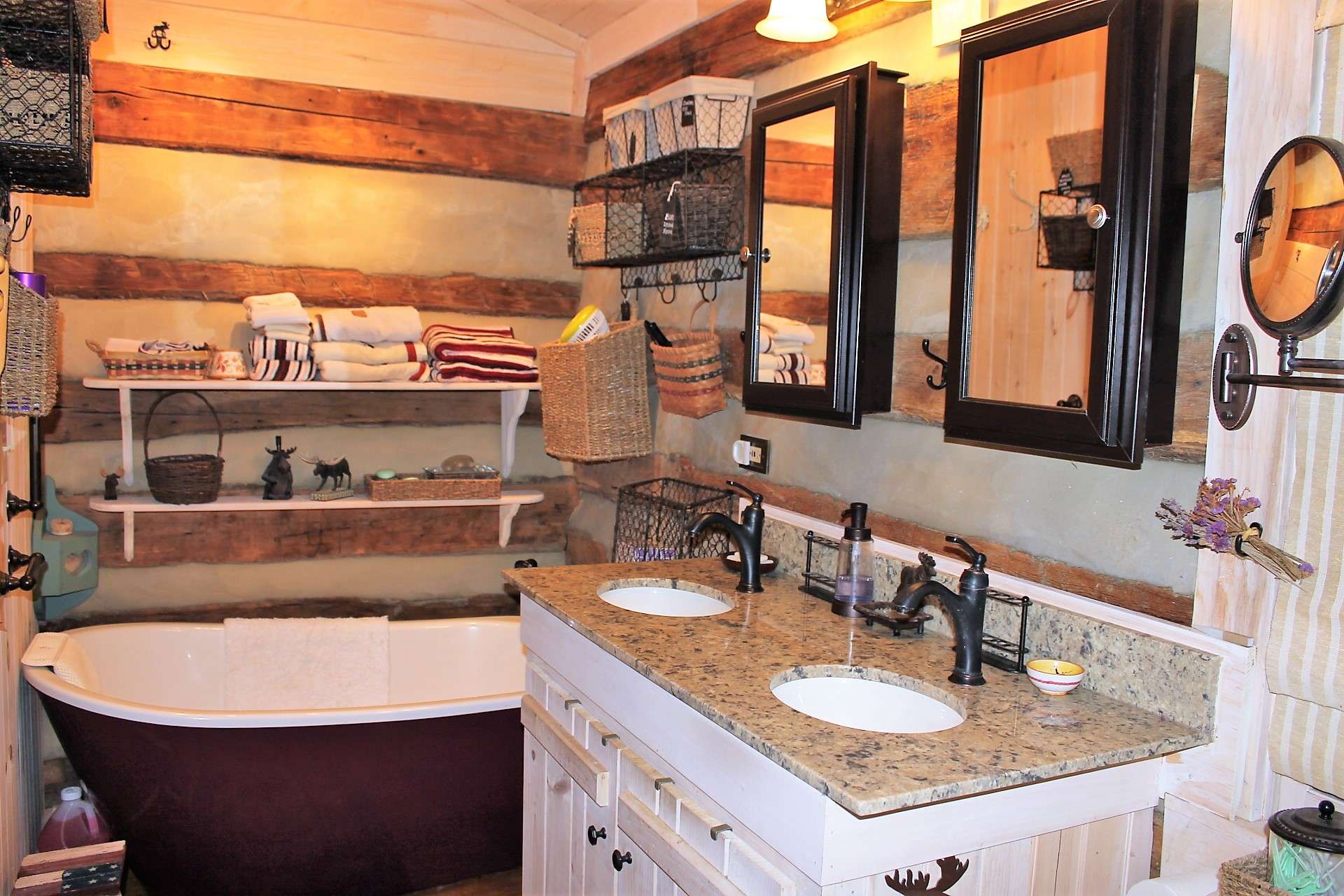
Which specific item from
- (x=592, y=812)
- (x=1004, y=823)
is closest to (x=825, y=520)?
(x=592, y=812)

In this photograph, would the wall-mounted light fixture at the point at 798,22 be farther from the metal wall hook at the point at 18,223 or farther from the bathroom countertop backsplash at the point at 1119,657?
the metal wall hook at the point at 18,223

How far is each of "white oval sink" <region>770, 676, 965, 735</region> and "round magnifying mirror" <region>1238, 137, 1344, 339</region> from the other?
0.76m

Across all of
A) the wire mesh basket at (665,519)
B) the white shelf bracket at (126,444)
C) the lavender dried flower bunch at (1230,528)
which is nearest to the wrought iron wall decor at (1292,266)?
the lavender dried flower bunch at (1230,528)

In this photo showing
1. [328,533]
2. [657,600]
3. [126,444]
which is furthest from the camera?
[328,533]

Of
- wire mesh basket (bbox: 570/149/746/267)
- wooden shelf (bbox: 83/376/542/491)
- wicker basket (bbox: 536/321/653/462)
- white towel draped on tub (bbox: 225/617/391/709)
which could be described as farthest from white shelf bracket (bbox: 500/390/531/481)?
white towel draped on tub (bbox: 225/617/391/709)

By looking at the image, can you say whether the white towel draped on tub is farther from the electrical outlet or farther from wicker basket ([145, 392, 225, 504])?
the electrical outlet

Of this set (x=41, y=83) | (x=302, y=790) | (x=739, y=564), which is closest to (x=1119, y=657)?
(x=739, y=564)

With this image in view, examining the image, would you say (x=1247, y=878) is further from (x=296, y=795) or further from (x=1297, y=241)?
(x=296, y=795)

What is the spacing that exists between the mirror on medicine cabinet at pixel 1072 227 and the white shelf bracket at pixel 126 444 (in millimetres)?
2490

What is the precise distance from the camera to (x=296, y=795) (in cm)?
264

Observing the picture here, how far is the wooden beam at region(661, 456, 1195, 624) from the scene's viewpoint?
62.1 inches

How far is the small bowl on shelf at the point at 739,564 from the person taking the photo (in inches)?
94.7

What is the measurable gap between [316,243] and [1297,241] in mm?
2950

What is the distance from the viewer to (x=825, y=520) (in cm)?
239
